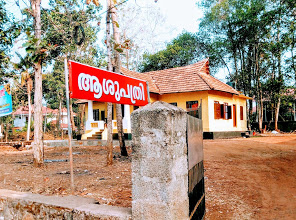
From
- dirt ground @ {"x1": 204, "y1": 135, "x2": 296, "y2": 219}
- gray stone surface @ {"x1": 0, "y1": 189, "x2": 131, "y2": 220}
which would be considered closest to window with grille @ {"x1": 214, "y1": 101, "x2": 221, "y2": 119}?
dirt ground @ {"x1": 204, "y1": 135, "x2": 296, "y2": 219}

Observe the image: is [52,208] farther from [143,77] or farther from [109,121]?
[143,77]

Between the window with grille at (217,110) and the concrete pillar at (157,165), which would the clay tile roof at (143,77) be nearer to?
the window with grille at (217,110)

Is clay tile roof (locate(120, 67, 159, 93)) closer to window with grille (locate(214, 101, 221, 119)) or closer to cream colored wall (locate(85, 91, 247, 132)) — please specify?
cream colored wall (locate(85, 91, 247, 132))

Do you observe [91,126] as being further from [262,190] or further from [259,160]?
[262,190]

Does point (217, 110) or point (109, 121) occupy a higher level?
point (217, 110)

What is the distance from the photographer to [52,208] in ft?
10.8

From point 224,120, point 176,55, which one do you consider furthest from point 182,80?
point 176,55

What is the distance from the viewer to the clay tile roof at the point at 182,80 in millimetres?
18984

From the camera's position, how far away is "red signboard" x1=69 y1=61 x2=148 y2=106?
3980 millimetres

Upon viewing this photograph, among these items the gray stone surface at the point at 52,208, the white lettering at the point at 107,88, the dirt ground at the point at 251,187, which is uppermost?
the white lettering at the point at 107,88

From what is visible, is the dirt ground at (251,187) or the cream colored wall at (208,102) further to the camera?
the cream colored wall at (208,102)

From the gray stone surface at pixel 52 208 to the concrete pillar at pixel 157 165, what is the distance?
1.07 feet

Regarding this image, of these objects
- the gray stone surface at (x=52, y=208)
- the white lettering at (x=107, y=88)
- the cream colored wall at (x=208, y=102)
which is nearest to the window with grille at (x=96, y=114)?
the cream colored wall at (x=208, y=102)

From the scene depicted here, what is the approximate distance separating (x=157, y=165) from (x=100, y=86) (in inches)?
88.6
